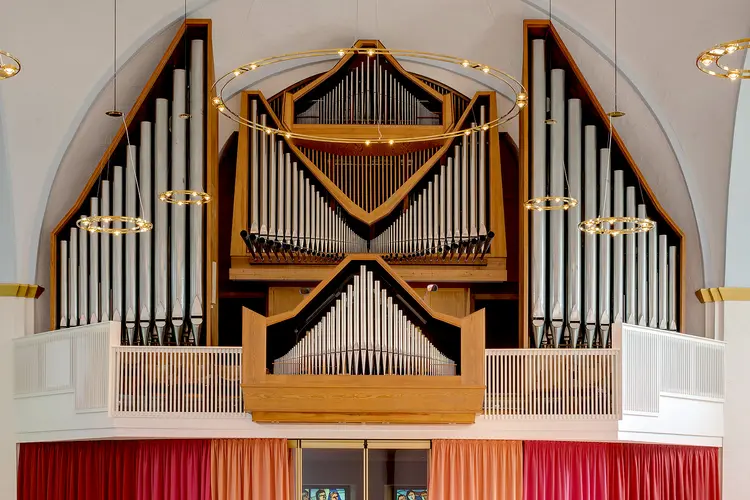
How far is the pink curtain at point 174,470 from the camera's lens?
1705 cm

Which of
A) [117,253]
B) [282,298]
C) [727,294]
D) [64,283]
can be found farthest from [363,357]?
[727,294]

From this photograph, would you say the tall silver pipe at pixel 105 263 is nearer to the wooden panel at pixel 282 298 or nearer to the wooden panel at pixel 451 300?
the wooden panel at pixel 282 298

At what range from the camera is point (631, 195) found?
17.8 m

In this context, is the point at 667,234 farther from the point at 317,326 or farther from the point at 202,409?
the point at 202,409

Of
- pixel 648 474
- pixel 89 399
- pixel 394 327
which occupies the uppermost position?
pixel 394 327

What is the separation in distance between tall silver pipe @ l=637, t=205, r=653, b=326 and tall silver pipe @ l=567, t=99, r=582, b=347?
87 centimetres

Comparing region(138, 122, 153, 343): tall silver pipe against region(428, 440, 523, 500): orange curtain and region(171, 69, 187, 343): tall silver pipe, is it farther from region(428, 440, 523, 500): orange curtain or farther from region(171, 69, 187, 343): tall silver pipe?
region(428, 440, 523, 500): orange curtain

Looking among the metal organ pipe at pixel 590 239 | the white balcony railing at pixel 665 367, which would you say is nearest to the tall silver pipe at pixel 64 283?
the metal organ pipe at pixel 590 239

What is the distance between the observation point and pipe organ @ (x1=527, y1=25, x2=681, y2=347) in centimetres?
1731

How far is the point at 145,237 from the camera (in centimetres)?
1756

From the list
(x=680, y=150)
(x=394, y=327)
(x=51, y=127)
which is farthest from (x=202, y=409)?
(x=680, y=150)

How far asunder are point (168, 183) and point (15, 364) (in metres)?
3.40

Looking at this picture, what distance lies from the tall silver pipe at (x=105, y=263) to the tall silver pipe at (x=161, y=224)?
0.66 meters

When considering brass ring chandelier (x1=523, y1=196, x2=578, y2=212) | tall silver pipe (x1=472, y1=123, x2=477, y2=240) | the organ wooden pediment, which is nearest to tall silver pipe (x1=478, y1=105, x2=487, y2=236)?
tall silver pipe (x1=472, y1=123, x2=477, y2=240)
